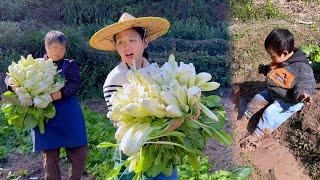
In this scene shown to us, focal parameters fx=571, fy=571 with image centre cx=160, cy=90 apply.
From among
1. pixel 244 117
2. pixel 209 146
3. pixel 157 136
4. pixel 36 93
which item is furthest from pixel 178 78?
pixel 244 117

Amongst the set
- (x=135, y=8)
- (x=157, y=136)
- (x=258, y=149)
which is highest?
(x=135, y=8)

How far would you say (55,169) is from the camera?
3.65m

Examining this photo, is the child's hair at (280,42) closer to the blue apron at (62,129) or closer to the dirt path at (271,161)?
the dirt path at (271,161)

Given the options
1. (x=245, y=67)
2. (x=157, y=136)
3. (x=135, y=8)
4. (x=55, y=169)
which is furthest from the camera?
(x=135, y=8)

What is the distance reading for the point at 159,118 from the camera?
7.80 feet

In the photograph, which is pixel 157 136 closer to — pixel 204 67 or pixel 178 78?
pixel 178 78

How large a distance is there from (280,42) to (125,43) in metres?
2.12

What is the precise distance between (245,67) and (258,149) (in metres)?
1.61

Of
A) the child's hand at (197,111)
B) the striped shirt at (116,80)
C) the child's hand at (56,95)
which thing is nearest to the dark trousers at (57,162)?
the child's hand at (56,95)

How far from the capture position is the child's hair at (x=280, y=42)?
177 inches

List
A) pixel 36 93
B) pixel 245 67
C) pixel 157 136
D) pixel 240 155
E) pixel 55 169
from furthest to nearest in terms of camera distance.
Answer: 1. pixel 245 67
2. pixel 240 155
3. pixel 55 169
4. pixel 36 93
5. pixel 157 136

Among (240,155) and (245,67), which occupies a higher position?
(245,67)

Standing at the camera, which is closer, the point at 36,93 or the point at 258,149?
the point at 36,93

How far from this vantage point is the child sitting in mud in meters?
4.52
